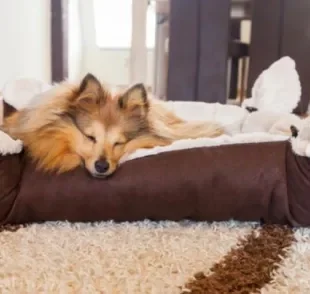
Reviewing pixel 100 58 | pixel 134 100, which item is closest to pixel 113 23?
pixel 100 58

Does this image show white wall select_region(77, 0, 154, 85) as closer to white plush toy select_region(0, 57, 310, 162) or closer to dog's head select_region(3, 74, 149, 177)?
white plush toy select_region(0, 57, 310, 162)

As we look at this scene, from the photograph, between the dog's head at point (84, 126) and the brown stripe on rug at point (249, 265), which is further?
the dog's head at point (84, 126)

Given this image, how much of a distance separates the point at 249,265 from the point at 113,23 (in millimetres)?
3163

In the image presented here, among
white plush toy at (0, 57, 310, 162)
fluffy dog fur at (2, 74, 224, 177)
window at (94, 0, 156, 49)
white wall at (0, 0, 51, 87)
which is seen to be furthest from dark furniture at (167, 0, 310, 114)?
fluffy dog fur at (2, 74, 224, 177)

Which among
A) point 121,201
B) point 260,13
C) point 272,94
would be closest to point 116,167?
point 121,201

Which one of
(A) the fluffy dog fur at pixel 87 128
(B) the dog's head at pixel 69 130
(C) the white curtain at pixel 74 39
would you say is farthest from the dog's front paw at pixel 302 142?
(C) the white curtain at pixel 74 39

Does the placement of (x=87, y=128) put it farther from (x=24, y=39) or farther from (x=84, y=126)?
(x=24, y=39)

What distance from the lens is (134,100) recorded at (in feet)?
5.08

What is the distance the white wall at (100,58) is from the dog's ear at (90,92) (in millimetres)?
2464

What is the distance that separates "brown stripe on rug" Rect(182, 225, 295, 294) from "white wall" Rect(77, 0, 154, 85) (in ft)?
8.99

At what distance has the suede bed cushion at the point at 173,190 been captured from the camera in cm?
140

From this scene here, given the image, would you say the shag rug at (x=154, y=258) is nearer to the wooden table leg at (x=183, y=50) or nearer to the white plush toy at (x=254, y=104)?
the white plush toy at (x=254, y=104)

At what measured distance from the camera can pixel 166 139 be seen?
1622 millimetres

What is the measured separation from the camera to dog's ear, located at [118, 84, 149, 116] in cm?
154
